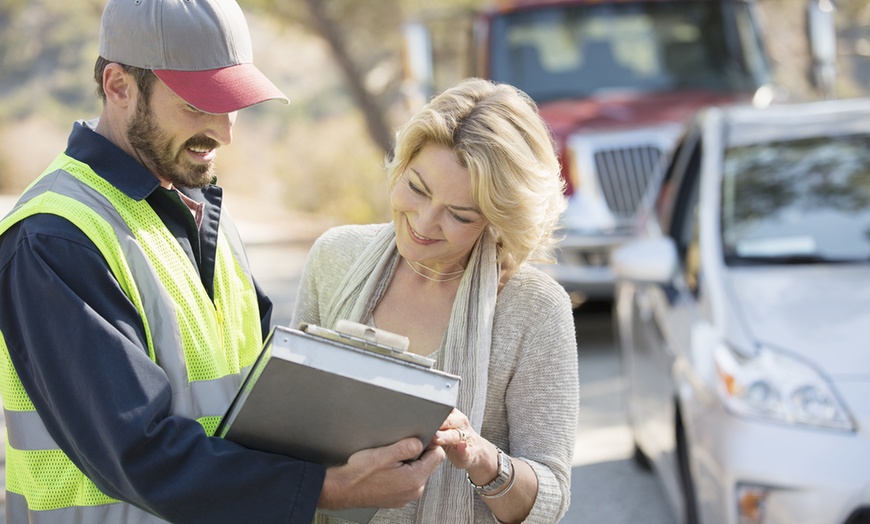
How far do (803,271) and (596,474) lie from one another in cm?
182

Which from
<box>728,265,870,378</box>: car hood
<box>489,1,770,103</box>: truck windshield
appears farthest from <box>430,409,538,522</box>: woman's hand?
<box>489,1,770,103</box>: truck windshield

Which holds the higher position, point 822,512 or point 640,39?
point 640,39

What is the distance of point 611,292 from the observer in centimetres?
902

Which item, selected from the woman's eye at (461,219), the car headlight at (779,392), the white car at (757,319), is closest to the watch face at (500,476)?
the woman's eye at (461,219)

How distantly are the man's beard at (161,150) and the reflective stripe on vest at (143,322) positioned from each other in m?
0.09

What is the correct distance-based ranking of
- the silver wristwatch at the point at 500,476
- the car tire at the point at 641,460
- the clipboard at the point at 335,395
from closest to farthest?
the clipboard at the point at 335,395, the silver wristwatch at the point at 500,476, the car tire at the point at 641,460

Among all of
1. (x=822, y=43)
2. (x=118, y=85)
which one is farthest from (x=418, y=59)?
(x=118, y=85)

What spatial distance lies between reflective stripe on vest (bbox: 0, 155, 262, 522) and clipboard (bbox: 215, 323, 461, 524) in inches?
4.7

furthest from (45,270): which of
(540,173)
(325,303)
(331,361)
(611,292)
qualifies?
(611,292)

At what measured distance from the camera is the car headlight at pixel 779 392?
391cm

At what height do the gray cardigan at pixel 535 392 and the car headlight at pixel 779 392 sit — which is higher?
the gray cardigan at pixel 535 392

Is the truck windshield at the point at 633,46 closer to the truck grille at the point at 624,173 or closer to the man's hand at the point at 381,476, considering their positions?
the truck grille at the point at 624,173

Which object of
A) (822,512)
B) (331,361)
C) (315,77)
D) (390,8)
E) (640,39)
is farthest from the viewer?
(315,77)

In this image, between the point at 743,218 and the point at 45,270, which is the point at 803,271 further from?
the point at 45,270
